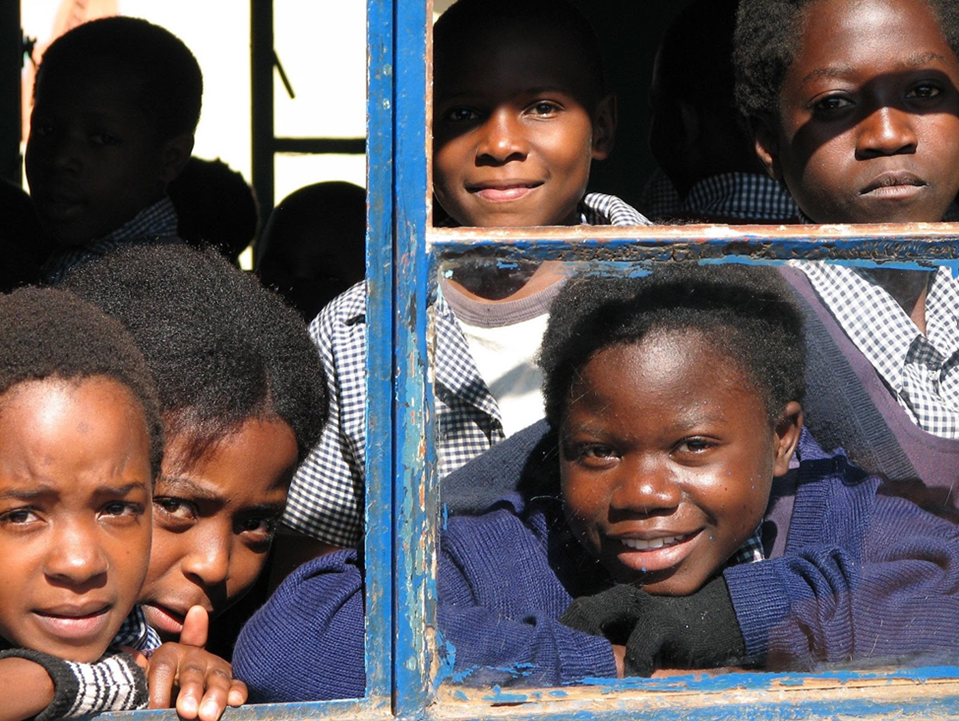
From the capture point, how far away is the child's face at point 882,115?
5.47ft

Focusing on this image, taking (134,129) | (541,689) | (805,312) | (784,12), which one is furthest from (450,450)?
(134,129)

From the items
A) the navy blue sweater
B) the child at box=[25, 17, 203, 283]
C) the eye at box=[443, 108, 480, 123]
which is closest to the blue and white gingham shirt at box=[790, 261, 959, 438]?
the navy blue sweater

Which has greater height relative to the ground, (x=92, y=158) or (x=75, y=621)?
(x=92, y=158)

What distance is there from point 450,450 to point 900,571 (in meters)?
0.55

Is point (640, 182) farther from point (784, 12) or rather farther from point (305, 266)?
point (784, 12)

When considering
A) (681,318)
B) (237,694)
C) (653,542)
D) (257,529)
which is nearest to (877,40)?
(681,318)

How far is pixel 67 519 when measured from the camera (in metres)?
1.29

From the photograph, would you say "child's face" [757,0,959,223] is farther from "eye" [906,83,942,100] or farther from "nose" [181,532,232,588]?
"nose" [181,532,232,588]

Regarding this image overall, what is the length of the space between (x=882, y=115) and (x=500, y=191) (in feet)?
1.93

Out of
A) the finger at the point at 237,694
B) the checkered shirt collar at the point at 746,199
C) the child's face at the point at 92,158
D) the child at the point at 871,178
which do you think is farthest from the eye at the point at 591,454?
the child's face at the point at 92,158

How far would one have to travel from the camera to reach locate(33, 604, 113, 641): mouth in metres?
1.30

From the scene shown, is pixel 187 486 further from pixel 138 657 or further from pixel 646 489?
pixel 646 489

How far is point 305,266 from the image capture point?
3.17 m

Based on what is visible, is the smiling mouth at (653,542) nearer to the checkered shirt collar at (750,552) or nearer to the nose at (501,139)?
the checkered shirt collar at (750,552)
